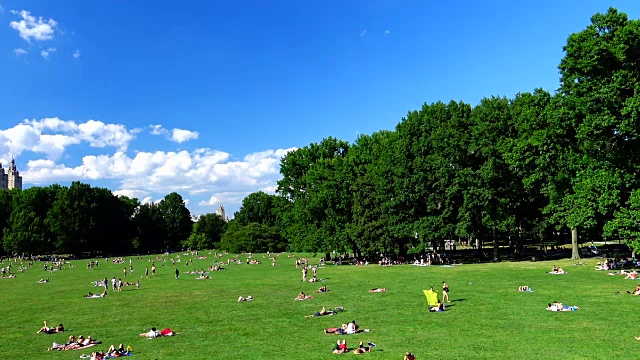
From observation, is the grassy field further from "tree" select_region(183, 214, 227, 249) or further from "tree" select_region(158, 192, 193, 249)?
"tree" select_region(158, 192, 193, 249)

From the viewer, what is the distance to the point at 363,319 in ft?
85.3

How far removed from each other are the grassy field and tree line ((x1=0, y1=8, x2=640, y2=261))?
8.56 meters

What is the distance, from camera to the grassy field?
19.4 m

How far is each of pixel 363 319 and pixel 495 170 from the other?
33864 millimetres

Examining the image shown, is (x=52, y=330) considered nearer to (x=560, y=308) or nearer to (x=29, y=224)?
(x=560, y=308)

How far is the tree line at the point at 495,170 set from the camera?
1474 inches

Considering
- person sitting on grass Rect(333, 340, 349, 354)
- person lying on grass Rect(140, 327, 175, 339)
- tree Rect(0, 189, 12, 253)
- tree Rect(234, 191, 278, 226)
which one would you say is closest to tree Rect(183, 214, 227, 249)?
tree Rect(234, 191, 278, 226)

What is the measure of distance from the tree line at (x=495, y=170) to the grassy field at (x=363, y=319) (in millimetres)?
8561

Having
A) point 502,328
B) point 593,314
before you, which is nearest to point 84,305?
point 502,328

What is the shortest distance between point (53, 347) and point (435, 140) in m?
44.7

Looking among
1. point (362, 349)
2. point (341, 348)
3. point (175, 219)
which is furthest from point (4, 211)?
point (362, 349)

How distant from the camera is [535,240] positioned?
10844 cm

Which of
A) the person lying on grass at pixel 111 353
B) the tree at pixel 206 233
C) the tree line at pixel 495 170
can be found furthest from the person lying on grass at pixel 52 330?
the tree at pixel 206 233

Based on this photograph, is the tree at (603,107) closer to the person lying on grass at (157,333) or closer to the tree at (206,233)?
the person lying on grass at (157,333)
